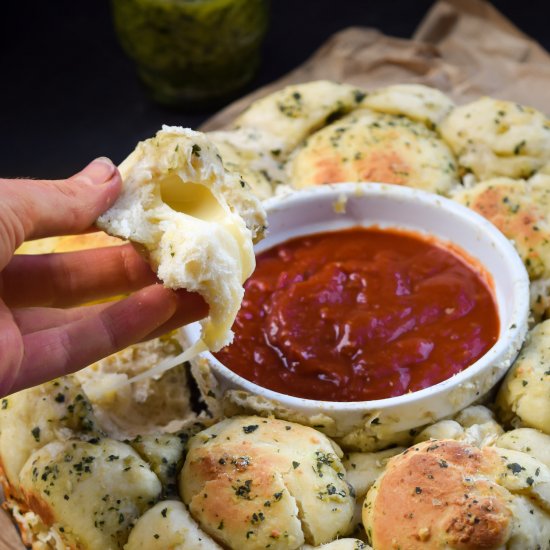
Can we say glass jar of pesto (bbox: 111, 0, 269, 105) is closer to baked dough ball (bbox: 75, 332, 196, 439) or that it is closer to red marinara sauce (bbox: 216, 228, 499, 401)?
red marinara sauce (bbox: 216, 228, 499, 401)

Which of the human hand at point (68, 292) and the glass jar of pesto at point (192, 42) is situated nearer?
the human hand at point (68, 292)

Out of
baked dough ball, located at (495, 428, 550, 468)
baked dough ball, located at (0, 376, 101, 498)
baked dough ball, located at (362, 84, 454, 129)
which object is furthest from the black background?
baked dough ball, located at (495, 428, 550, 468)

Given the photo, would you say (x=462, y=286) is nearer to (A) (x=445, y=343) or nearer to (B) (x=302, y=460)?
(A) (x=445, y=343)

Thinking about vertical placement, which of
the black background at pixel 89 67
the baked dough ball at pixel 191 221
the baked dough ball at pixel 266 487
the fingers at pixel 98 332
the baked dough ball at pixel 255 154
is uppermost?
the baked dough ball at pixel 191 221

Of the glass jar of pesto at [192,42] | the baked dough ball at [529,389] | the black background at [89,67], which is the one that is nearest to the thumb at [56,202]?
the baked dough ball at [529,389]

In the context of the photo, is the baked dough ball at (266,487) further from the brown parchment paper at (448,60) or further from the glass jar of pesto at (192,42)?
the glass jar of pesto at (192,42)

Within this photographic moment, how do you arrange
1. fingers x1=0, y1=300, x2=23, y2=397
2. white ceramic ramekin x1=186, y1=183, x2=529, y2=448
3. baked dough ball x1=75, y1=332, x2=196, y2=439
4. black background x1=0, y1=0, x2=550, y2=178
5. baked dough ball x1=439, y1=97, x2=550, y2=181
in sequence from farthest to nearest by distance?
black background x1=0, y1=0, x2=550, y2=178 < baked dough ball x1=439, y1=97, x2=550, y2=181 < baked dough ball x1=75, y1=332, x2=196, y2=439 < white ceramic ramekin x1=186, y1=183, x2=529, y2=448 < fingers x1=0, y1=300, x2=23, y2=397

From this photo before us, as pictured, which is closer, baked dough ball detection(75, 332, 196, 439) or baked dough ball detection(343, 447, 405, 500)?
baked dough ball detection(343, 447, 405, 500)
